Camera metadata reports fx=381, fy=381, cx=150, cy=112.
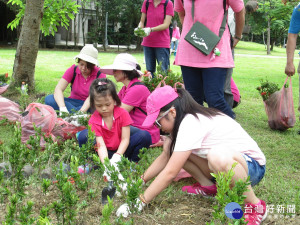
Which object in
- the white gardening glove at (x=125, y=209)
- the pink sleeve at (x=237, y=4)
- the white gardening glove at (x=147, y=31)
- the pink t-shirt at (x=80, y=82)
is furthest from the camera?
the white gardening glove at (x=147, y=31)

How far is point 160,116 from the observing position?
7.86 feet

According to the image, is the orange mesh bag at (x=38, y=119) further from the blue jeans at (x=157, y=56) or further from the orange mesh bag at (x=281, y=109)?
the orange mesh bag at (x=281, y=109)

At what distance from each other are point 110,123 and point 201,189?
1.02 m

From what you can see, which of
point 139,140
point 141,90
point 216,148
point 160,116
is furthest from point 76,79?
point 216,148

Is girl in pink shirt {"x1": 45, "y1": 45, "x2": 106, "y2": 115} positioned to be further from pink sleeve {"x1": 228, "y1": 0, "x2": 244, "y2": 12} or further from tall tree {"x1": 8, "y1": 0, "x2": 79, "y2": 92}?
pink sleeve {"x1": 228, "y1": 0, "x2": 244, "y2": 12}

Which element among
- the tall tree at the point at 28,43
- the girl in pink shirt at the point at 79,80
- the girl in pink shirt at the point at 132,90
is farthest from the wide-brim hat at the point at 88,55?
the tall tree at the point at 28,43

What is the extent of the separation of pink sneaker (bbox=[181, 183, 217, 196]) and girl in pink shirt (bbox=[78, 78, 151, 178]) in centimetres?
66

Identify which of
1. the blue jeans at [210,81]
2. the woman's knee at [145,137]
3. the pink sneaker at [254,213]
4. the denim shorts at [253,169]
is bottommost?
the pink sneaker at [254,213]

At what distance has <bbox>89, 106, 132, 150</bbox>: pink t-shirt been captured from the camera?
326cm

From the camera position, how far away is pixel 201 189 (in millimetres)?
2750

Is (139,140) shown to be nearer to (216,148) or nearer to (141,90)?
(141,90)

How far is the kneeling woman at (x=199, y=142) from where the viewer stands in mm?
2264

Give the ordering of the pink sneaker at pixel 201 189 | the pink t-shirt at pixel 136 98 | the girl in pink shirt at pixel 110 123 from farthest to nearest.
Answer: the pink t-shirt at pixel 136 98
the girl in pink shirt at pixel 110 123
the pink sneaker at pixel 201 189

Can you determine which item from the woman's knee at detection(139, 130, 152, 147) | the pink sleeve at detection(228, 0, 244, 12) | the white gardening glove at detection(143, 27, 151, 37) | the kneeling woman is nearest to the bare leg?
the kneeling woman
